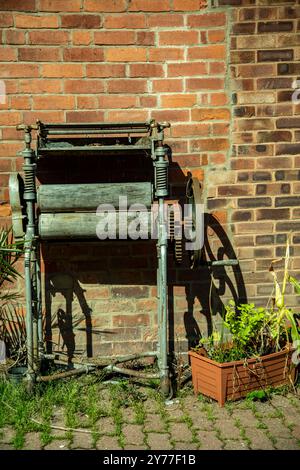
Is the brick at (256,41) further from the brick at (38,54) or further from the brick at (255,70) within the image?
the brick at (38,54)

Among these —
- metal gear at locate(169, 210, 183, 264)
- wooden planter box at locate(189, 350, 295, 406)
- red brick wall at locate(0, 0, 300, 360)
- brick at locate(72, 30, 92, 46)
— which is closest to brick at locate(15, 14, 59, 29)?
red brick wall at locate(0, 0, 300, 360)

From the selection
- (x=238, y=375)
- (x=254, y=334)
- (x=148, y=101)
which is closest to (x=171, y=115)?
(x=148, y=101)

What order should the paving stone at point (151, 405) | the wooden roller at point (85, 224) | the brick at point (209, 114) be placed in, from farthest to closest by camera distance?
the brick at point (209, 114) < the wooden roller at point (85, 224) < the paving stone at point (151, 405)

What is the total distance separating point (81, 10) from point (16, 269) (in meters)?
1.80

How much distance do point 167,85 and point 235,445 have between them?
2.32m

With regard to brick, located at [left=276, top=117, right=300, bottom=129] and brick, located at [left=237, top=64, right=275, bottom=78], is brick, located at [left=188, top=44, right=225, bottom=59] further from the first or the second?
brick, located at [left=276, top=117, right=300, bottom=129]

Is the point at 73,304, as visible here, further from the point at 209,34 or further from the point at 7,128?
the point at 209,34

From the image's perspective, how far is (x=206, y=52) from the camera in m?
3.88

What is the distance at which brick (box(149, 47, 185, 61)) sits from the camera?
3.85 metres

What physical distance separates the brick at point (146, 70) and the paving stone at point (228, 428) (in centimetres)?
227

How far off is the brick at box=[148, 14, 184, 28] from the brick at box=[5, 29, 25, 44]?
2.78ft

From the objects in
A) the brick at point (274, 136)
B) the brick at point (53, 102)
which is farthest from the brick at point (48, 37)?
the brick at point (274, 136)

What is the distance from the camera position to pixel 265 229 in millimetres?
4082

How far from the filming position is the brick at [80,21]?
149 inches
